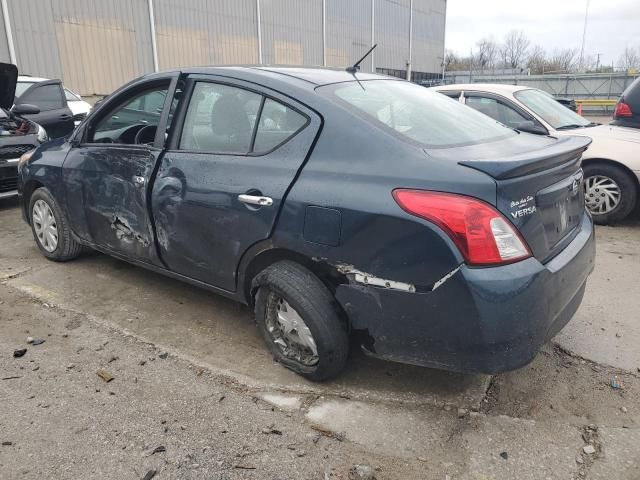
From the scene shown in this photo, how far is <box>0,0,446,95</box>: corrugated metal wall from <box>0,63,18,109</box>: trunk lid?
9989 mm

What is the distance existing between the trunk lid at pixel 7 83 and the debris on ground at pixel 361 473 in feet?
22.0

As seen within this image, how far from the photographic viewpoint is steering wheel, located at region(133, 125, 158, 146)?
11.5 feet

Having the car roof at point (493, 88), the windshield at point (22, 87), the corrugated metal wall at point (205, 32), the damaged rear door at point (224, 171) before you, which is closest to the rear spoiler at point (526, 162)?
the damaged rear door at point (224, 171)

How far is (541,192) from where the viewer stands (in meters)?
2.37

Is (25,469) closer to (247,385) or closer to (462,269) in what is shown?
(247,385)

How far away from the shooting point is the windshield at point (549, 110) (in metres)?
6.14

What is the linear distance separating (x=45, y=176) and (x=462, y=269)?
139 inches

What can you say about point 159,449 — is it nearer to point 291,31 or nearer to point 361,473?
point 361,473

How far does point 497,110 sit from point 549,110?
0.68 m

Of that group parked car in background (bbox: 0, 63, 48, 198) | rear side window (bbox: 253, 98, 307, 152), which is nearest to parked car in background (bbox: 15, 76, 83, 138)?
parked car in background (bbox: 0, 63, 48, 198)

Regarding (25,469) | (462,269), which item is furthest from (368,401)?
(25,469)

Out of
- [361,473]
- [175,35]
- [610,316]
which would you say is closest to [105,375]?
[361,473]

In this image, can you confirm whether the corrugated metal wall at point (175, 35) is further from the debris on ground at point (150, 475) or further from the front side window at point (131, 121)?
the debris on ground at point (150, 475)

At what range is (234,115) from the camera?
2951mm
